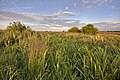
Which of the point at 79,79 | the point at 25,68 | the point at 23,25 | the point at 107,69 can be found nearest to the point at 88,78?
the point at 79,79

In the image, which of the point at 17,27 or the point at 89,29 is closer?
the point at 17,27

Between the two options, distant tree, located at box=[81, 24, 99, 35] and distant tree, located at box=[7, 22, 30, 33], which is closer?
distant tree, located at box=[7, 22, 30, 33]

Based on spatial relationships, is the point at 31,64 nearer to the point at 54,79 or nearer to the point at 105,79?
the point at 54,79

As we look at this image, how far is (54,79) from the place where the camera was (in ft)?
9.45

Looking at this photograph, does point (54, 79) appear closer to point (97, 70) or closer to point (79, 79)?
point (79, 79)

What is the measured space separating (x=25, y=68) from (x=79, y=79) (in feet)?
3.19

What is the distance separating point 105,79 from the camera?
291 centimetres

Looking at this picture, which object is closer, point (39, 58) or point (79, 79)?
point (79, 79)

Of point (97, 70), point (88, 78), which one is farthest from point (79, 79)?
point (97, 70)

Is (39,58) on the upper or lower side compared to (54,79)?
upper

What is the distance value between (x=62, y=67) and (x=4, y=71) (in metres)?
0.94

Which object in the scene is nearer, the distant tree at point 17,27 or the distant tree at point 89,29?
the distant tree at point 17,27

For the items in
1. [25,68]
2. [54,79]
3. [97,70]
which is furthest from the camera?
[25,68]

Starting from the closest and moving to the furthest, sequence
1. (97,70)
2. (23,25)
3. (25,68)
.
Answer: (97,70) < (25,68) < (23,25)
